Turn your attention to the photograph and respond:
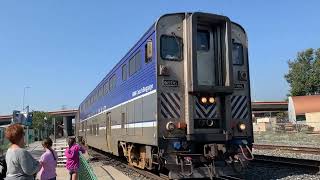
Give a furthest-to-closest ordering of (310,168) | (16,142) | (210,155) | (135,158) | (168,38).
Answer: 1. (135,158)
2. (310,168)
3. (168,38)
4. (210,155)
5. (16,142)

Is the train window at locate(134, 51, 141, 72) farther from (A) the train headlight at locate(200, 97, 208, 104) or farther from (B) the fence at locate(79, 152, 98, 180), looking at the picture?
(B) the fence at locate(79, 152, 98, 180)

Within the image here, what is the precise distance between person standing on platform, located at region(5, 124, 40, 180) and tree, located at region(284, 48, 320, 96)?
313 ft

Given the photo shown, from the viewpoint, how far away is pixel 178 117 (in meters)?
11.5

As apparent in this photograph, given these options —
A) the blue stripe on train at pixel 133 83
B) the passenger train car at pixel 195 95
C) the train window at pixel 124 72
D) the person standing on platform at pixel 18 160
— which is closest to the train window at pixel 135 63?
the blue stripe on train at pixel 133 83

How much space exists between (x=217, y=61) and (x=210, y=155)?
8.14ft

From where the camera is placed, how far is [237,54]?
12.7 m

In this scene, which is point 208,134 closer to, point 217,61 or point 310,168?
point 217,61

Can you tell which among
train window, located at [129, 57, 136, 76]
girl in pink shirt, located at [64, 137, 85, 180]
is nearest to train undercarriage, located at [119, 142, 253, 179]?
girl in pink shirt, located at [64, 137, 85, 180]

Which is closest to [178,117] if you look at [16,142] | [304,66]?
[16,142]

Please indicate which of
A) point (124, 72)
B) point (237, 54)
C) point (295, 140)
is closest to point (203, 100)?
→ point (237, 54)

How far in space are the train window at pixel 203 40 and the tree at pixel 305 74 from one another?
88.2 meters

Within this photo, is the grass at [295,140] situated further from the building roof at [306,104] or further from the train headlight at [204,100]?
the building roof at [306,104]

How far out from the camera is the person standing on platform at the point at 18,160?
562 centimetres

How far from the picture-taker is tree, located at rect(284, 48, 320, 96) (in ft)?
314
